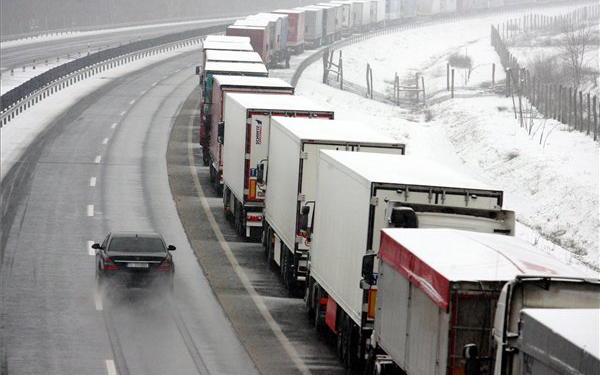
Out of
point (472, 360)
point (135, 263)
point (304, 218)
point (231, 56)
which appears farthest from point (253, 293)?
point (231, 56)

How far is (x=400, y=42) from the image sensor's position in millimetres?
117812

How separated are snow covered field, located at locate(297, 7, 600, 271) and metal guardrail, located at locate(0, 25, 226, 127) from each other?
12335 mm

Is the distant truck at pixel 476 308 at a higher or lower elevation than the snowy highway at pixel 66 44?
higher

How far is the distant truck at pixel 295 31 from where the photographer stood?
3740 inches

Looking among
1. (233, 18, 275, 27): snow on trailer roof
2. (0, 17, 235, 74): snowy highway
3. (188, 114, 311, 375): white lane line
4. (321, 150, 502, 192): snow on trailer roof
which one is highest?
(321, 150, 502, 192): snow on trailer roof

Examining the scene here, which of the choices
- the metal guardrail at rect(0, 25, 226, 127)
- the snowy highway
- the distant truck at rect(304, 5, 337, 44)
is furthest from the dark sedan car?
the distant truck at rect(304, 5, 337, 44)

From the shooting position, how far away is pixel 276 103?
30656mm

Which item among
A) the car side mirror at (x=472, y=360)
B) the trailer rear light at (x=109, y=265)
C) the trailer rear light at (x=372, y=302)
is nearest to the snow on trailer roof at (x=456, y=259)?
the car side mirror at (x=472, y=360)

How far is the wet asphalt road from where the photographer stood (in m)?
20.2

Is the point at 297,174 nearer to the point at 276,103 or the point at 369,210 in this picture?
the point at 369,210

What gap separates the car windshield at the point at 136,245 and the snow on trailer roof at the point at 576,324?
13910 mm

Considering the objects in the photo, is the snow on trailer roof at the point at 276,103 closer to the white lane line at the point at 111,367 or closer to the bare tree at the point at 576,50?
the white lane line at the point at 111,367

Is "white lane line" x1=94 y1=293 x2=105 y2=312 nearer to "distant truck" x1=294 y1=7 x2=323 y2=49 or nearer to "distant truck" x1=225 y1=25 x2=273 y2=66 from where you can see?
"distant truck" x1=225 y1=25 x2=273 y2=66

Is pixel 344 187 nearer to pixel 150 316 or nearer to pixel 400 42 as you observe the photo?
pixel 150 316
